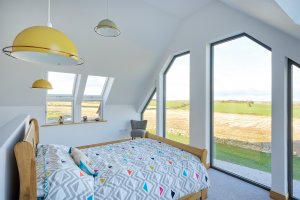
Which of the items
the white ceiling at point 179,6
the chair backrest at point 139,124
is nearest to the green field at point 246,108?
the white ceiling at point 179,6

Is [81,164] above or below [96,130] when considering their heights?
above

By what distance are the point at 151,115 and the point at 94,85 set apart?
2022mm

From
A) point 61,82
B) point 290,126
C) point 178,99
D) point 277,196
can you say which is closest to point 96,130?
point 61,82

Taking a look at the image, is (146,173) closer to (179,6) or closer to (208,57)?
(208,57)

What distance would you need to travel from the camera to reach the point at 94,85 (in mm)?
5336

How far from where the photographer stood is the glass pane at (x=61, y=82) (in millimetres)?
4612

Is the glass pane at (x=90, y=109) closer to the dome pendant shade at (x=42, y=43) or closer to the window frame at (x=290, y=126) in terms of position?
the dome pendant shade at (x=42, y=43)

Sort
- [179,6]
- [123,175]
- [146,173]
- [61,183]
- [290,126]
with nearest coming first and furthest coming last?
[61,183]
[123,175]
[146,173]
[290,126]
[179,6]

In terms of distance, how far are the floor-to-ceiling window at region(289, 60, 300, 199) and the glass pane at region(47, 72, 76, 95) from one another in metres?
4.69

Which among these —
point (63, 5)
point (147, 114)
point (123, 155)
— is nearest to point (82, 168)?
point (123, 155)

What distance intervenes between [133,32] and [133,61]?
91 centimetres

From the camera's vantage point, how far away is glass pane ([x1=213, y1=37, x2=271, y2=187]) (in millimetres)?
2975

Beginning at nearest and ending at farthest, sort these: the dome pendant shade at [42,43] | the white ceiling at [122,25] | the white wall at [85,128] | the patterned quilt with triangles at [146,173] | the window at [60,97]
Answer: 1. the dome pendant shade at [42,43]
2. the patterned quilt with triangles at [146,173]
3. the white ceiling at [122,25]
4. the white wall at [85,128]
5. the window at [60,97]

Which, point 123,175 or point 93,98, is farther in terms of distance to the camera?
point 93,98
